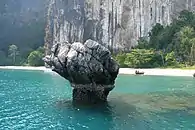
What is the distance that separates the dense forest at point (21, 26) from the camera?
158 meters

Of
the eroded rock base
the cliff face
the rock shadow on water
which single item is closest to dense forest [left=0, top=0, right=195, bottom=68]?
the cliff face

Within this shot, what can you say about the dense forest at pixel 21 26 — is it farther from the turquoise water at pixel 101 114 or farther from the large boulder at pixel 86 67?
the large boulder at pixel 86 67

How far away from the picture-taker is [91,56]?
30766mm

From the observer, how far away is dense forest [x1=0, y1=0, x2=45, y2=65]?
157762mm

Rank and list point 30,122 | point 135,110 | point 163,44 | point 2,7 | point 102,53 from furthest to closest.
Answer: point 2,7 < point 163,44 < point 102,53 < point 135,110 < point 30,122

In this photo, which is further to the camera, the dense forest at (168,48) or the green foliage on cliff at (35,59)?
the green foliage on cliff at (35,59)

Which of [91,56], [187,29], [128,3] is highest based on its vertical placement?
[128,3]

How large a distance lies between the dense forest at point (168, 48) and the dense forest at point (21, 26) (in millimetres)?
61973

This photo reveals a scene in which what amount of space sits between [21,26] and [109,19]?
182 ft

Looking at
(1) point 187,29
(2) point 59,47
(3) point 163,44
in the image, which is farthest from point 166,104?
(3) point 163,44

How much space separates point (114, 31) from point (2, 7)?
2807 inches

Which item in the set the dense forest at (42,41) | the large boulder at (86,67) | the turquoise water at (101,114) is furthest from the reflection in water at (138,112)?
the dense forest at (42,41)

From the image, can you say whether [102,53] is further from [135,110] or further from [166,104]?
[166,104]

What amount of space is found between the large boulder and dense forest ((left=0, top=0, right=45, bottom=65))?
11855cm
